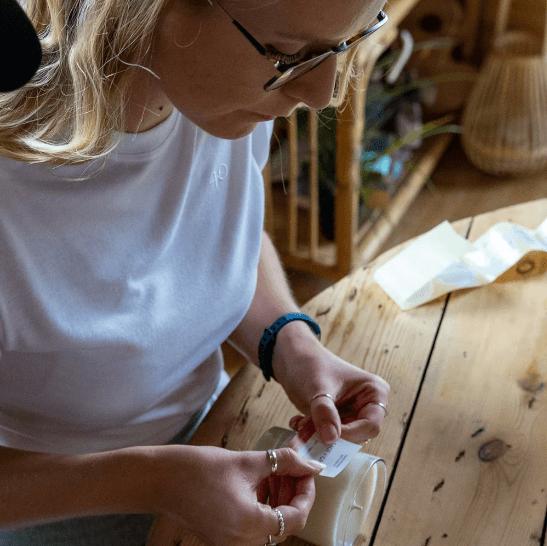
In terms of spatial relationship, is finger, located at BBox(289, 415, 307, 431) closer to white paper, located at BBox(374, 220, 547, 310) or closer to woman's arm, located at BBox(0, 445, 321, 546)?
woman's arm, located at BBox(0, 445, 321, 546)

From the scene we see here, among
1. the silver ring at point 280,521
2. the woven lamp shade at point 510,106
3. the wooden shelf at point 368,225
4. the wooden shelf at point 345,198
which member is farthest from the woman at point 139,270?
the woven lamp shade at point 510,106

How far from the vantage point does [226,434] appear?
3.17ft

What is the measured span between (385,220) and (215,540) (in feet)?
6.44

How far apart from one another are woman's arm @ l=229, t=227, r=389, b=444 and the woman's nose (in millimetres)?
381

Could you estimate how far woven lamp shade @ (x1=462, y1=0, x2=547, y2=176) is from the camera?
2.68 metres

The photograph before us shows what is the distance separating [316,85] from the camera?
0.78 metres

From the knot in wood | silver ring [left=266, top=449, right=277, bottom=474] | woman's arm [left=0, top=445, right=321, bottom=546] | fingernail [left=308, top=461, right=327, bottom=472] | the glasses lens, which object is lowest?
the knot in wood

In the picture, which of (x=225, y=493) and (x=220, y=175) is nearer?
(x=225, y=493)

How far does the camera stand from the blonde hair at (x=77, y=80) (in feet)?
2.32

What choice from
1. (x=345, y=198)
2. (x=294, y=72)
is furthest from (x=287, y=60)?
(x=345, y=198)

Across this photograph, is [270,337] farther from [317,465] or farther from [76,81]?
[76,81]

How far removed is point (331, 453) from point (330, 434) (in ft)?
0.11

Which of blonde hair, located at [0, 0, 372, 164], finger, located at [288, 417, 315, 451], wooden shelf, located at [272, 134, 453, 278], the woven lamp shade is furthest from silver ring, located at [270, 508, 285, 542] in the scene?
the woven lamp shade

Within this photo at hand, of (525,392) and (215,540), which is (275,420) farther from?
(525,392)
